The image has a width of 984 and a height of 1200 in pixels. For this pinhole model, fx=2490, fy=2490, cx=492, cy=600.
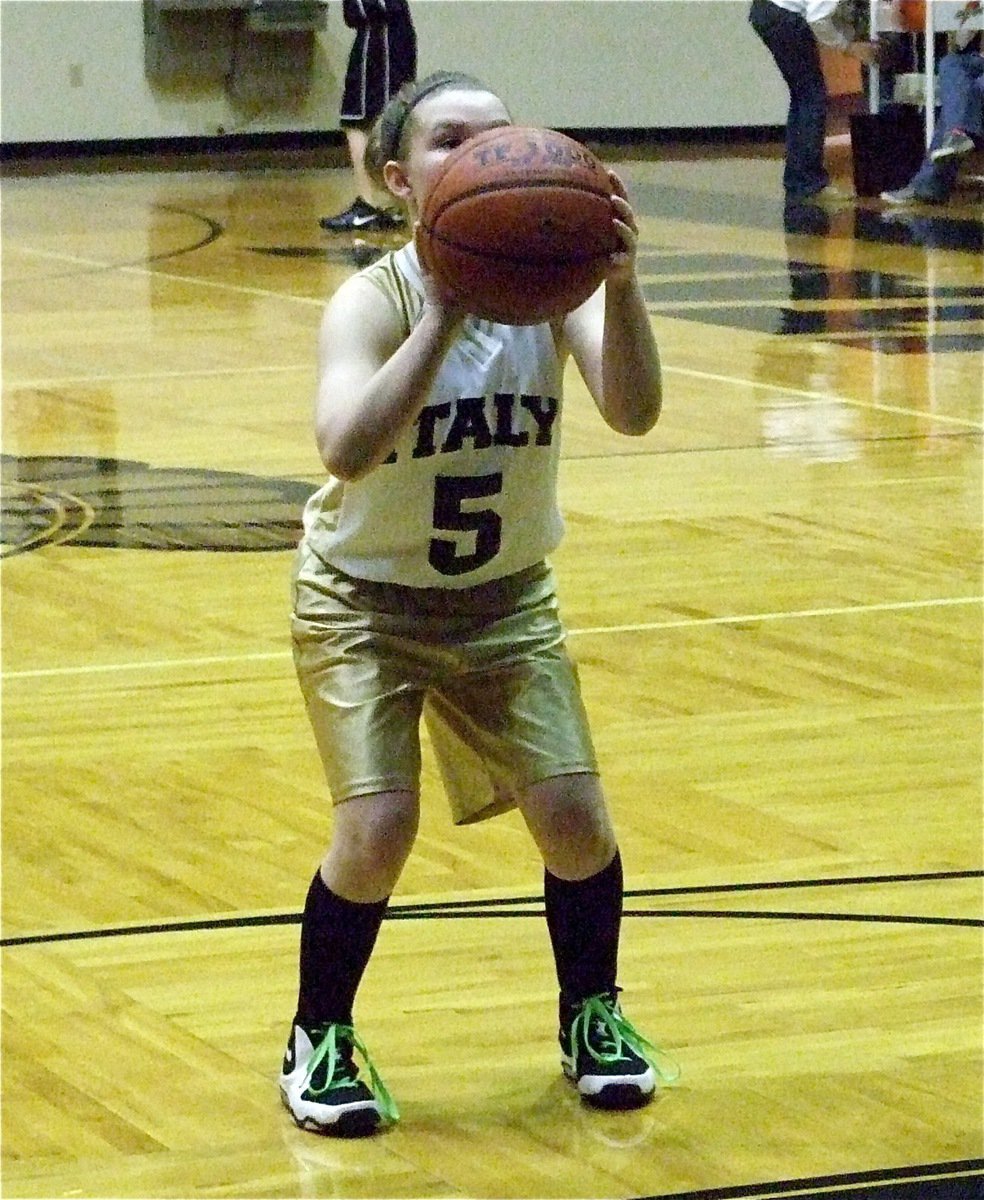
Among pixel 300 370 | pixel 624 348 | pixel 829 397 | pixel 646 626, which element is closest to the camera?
pixel 624 348

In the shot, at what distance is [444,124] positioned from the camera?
284 cm

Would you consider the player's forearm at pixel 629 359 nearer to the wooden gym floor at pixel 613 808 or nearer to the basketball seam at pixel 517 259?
the basketball seam at pixel 517 259

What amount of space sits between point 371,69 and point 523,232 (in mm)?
10846

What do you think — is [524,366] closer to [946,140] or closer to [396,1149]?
[396,1149]

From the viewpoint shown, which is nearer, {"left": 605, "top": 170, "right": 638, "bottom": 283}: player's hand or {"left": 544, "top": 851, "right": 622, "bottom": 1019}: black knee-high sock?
{"left": 605, "top": 170, "right": 638, "bottom": 283}: player's hand

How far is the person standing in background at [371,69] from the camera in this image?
13172mm

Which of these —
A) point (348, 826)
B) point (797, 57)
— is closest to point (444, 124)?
point (348, 826)

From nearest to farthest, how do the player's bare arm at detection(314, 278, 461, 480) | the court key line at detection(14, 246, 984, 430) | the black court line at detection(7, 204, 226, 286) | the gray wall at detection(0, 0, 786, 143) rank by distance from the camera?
the player's bare arm at detection(314, 278, 461, 480) → the court key line at detection(14, 246, 984, 430) → the black court line at detection(7, 204, 226, 286) → the gray wall at detection(0, 0, 786, 143)

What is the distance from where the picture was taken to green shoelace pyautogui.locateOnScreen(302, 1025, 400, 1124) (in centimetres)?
283

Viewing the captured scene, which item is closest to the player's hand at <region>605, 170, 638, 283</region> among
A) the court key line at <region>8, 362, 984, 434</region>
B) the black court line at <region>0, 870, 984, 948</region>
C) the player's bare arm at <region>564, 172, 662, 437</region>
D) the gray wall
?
the player's bare arm at <region>564, 172, 662, 437</region>

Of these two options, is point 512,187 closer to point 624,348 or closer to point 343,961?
point 624,348

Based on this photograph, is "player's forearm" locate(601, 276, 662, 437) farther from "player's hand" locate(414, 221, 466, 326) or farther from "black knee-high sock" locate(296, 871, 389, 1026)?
"black knee-high sock" locate(296, 871, 389, 1026)

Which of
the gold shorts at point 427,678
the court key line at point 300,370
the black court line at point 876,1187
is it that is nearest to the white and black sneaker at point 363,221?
the court key line at point 300,370

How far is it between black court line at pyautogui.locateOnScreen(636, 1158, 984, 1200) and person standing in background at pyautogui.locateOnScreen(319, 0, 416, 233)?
10.8 m
